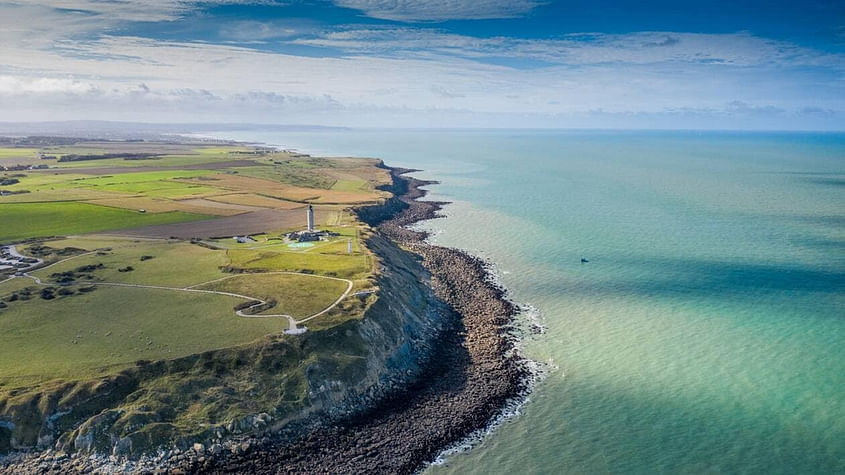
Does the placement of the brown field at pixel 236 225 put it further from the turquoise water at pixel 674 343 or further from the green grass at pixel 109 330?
the green grass at pixel 109 330

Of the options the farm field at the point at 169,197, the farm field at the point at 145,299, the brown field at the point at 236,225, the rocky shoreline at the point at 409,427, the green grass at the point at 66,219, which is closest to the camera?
the rocky shoreline at the point at 409,427

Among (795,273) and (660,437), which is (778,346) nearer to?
(660,437)

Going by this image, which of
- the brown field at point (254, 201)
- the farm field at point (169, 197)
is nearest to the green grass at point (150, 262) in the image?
the farm field at point (169, 197)

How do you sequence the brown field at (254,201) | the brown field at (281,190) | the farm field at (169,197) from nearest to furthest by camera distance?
1. the farm field at (169,197)
2. the brown field at (254,201)
3. the brown field at (281,190)

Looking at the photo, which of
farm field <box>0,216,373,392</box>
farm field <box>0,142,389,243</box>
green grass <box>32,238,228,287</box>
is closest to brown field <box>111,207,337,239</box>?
farm field <box>0,142,389,243</box>

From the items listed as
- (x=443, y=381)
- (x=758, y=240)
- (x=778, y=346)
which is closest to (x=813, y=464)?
(x=778, y=346)

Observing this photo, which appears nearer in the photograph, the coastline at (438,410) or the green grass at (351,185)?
the coastline at (438,410)
